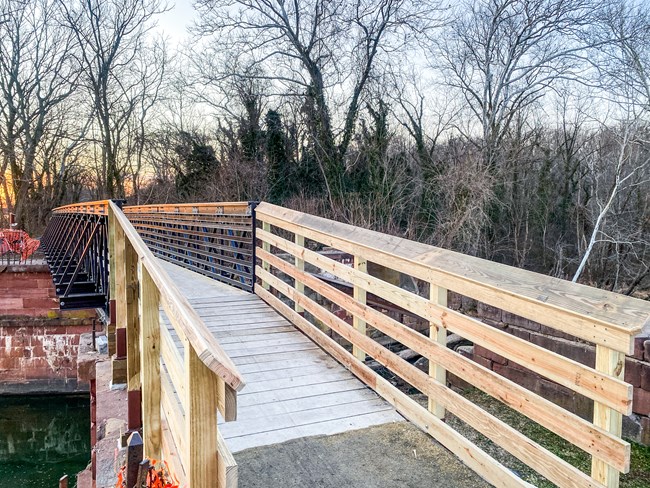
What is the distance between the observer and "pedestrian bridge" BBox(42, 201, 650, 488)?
1.80m

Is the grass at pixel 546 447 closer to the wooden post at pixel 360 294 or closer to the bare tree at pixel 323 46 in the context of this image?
the wooden post at pixel 360 294

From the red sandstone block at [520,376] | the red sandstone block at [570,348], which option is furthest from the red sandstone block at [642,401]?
the red sandstone block at [520,376]

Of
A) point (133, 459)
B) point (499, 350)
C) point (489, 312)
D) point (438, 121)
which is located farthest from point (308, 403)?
point (438, 121)

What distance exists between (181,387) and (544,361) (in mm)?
1446

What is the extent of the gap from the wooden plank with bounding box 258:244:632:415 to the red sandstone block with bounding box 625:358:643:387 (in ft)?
7.88

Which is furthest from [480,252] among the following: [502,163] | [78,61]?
[78,61]

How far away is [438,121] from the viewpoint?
55.0ft

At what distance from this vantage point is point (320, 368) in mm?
3926

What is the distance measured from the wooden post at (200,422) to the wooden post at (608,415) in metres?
1.39

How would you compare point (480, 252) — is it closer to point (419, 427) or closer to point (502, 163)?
point (502, 163)

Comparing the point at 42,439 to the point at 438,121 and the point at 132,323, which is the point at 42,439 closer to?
the point at 132,323

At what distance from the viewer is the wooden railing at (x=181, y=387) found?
4.92 ft

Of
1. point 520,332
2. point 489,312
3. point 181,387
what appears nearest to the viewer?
point 181,387

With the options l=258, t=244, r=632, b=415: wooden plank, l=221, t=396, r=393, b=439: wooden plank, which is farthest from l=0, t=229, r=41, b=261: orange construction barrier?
l=258, t=244, r=632, b=415: wooden plank
